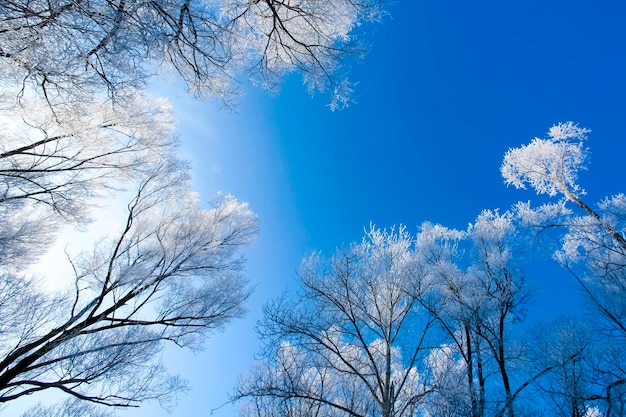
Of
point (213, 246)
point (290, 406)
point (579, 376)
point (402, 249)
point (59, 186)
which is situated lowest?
point (290, 406)

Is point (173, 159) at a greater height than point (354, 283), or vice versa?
point (173, 159)

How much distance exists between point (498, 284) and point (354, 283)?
13.4 ft

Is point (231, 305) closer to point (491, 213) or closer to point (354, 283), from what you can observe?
point (354, 283)

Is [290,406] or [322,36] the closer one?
[322,36]

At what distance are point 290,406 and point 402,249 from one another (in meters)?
5.30

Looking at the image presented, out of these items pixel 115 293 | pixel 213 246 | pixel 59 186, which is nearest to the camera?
pixel 59 186

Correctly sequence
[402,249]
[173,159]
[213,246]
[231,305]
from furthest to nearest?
[402,249] < [213,246] < [231,305] < [173,159]

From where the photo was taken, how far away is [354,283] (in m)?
8.62

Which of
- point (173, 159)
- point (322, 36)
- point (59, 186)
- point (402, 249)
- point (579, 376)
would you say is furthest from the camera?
point (402, 249)

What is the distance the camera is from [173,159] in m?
7.50

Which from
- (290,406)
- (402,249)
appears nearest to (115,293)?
(290,406)

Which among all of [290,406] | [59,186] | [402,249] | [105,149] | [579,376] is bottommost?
[290,406]

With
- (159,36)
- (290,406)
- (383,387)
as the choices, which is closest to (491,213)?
(383,387)

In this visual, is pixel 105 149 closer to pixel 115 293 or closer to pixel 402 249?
pixel 115 293
